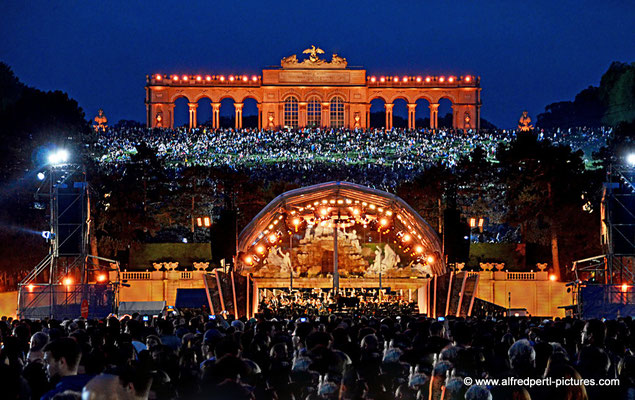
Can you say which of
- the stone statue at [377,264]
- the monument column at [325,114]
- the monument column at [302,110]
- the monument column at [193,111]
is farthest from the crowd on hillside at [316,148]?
the stone statue at [377,264]

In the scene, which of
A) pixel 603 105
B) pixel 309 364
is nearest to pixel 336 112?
pixel 603 105

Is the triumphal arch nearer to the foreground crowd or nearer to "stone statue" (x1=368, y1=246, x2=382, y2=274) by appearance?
"stone statue" (x1=368, y1=246, x2=382, y2=274)

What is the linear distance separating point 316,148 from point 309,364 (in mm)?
69326

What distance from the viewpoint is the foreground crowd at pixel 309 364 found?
793 centimetres

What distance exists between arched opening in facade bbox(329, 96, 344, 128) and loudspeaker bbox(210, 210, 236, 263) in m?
78.2

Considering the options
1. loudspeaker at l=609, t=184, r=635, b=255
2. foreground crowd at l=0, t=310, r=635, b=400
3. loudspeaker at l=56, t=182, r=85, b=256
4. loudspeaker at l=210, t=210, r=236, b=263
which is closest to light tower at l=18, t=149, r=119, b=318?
loudspeaker at l=56, t=182, r=85, b=256

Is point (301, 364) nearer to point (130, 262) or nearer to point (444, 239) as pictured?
point (444, 239)

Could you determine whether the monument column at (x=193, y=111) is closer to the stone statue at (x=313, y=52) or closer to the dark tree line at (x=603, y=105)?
the stone statue at (x=313, y=52)

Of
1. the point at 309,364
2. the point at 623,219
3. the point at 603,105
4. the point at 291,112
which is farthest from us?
the point at 603,105

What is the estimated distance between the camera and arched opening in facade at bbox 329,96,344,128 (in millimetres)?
106062

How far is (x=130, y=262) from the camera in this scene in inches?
1816

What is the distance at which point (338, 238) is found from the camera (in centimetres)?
3781

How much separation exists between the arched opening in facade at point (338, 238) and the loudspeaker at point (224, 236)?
1.62m

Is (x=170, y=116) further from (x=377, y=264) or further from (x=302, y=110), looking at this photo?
(x=377, y=264)
